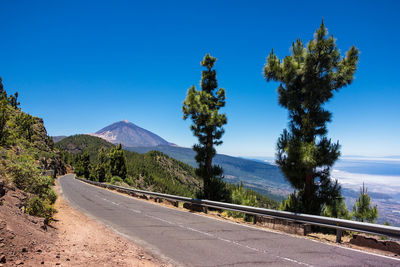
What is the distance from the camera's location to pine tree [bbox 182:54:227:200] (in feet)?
54.5

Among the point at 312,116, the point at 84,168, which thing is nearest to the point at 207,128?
the point at 312,116

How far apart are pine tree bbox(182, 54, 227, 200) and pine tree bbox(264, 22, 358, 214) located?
555cm

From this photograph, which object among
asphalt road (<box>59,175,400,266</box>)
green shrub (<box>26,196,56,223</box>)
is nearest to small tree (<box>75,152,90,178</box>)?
green shrub (<box>26,196,56,223</box>)

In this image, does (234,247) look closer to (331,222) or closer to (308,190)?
(331,222)

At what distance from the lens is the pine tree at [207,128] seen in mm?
16625

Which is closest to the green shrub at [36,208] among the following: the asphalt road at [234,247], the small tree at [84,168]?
the asphalt road at [234,247]

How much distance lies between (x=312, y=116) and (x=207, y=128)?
747 cm

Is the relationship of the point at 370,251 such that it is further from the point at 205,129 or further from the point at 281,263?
the point at 205,129

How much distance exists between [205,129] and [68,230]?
11349 millimetres

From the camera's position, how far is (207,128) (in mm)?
16984

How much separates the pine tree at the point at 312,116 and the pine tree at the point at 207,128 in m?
5.55

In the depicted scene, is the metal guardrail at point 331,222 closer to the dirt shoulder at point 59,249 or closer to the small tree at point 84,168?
the dirt shoulder at point 59,249

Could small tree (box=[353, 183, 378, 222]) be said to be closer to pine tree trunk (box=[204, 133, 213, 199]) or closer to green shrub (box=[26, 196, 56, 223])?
pine tree trunk (box=[204, 133, 213, 199])

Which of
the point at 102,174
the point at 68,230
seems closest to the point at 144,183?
the point at 102,174
